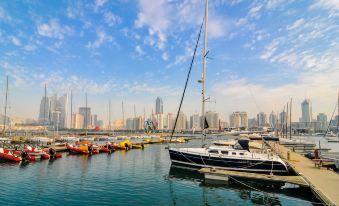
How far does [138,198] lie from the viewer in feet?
75.8

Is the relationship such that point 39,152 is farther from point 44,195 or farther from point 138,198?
point 138,198

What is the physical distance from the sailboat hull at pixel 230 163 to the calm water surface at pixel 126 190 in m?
1.88

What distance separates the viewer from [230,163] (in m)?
33.0

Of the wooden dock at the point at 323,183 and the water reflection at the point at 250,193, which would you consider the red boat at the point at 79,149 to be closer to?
the water reflection at the point at 250,193

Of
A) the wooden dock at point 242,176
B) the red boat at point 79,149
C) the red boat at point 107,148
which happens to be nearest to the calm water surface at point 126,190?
the wooden dock at point 242,176

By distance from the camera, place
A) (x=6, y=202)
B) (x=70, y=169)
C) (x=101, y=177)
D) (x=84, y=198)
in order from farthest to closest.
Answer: (x=70, y=169) < (x=101, y=177) < (x=84, y=198) < (x=6, y=202)

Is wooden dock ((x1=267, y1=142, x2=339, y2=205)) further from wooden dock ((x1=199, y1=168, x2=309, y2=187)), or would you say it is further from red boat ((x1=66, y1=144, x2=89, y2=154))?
red boat ((x1=66, y1=144, x2=89, y2=154))

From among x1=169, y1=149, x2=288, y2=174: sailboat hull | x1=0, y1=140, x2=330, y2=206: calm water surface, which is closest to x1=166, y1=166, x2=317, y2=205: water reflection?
x1=0, y1=140, x2=330, y2=206: calm water surface

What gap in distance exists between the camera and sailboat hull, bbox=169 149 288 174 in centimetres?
3127

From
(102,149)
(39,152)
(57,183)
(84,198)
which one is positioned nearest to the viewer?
(84,198)

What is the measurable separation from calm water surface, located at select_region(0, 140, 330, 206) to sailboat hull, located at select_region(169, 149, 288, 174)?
188 centimetres

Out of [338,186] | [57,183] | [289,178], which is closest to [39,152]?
[57,183]

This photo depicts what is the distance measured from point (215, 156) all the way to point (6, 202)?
24195 millimetres

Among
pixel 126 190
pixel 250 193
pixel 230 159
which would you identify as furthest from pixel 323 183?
pixel 126 190
